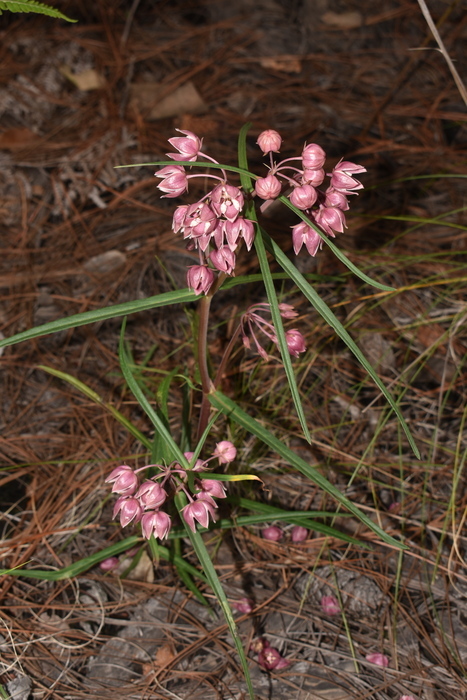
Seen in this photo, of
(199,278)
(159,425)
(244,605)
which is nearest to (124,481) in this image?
(159,425)

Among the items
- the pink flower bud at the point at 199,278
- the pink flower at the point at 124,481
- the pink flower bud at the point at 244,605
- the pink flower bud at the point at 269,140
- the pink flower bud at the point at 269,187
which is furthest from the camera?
the pink flower bud at the point at 244,605

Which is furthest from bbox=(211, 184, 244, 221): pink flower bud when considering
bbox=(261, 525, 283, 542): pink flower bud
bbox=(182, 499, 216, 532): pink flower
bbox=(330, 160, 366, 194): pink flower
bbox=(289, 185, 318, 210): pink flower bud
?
bbox=(261, 525, 283, 542): pink flower bud

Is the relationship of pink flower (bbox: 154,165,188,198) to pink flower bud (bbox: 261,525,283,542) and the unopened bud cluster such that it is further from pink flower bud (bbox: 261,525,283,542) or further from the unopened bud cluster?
pink flower bud (bbox: 261,525,283,542)

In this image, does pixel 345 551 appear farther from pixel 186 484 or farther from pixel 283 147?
pixel 283 147

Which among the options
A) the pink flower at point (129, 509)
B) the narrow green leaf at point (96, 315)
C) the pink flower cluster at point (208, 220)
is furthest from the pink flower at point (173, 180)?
the pink flower at point (129, 509)

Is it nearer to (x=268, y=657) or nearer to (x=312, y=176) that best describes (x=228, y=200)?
(x=312, y=176)

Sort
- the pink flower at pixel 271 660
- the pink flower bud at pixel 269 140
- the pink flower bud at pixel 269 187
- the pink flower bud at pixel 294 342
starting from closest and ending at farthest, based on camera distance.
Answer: the pink flower bud at pixel 269 187, the pink flower bud at pixel 269 140, the pink flower bud at pixel 294 342, the pink flower at pixel 271 660

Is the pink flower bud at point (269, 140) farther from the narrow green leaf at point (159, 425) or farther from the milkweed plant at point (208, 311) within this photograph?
the narrow green leaf at point (159, 425)
